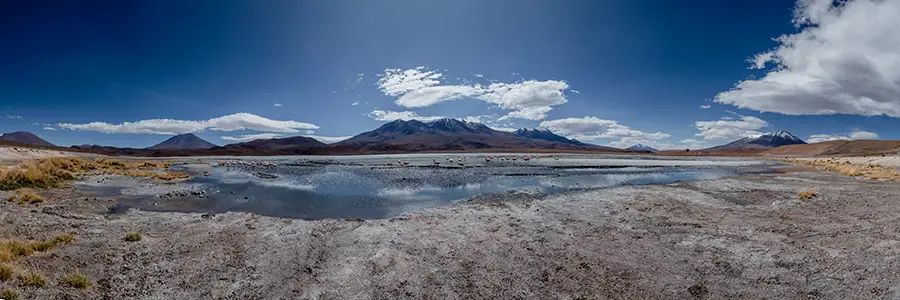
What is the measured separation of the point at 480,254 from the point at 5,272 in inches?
368

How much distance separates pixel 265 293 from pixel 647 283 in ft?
25.9

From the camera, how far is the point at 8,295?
6.43 metres

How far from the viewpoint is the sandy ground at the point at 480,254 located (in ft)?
25.8

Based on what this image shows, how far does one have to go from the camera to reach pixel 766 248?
10.3 meters

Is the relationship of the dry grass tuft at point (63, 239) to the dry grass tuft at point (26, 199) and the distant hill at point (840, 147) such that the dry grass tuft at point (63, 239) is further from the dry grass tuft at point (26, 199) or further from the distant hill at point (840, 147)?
the distant hill at point (840, 147)

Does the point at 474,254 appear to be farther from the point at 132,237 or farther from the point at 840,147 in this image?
the point at 840,147

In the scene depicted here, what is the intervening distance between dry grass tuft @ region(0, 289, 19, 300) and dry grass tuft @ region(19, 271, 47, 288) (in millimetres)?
496

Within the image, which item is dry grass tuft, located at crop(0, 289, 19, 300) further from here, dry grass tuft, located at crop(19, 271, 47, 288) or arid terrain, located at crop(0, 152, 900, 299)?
dry grass tuft, located at crop(19, 271, 47, 288)

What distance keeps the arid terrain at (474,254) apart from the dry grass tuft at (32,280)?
10 centimetres

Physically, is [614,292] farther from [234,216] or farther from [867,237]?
[234,216]

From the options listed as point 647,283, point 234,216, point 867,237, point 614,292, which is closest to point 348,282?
point 614,292

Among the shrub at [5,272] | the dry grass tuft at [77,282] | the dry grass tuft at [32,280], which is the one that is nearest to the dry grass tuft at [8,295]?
the dry grass tuft at [32,280]

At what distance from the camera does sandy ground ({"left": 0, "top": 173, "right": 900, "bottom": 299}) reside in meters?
7.87

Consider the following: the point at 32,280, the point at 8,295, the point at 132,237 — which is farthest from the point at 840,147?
the point at 8,295
